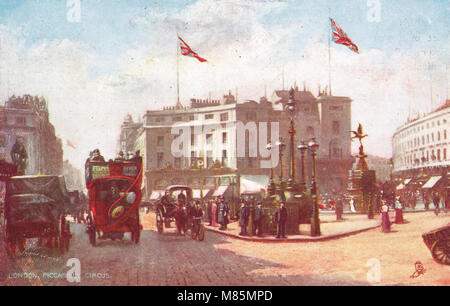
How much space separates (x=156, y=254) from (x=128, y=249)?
2.35 ft

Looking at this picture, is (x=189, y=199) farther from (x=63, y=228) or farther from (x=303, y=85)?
(x=303, y=85)

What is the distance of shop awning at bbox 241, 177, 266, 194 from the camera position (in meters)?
11.9

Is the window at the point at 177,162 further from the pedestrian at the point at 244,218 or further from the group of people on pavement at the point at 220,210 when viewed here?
the pedestrian at the point at 244,218

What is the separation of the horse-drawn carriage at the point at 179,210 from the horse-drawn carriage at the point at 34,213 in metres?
2.65

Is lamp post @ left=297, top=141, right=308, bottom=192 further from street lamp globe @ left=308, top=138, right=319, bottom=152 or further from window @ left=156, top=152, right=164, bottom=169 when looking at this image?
window @ left=156, top=152, right=164, bottom=169

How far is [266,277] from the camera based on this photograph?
9414mm

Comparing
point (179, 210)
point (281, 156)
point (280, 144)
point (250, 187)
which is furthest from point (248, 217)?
point (280, 144)

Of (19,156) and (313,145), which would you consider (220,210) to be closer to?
(313,145)

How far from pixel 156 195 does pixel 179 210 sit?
3.79 ft

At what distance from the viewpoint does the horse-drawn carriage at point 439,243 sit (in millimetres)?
9369

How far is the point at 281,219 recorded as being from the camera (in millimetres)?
11422

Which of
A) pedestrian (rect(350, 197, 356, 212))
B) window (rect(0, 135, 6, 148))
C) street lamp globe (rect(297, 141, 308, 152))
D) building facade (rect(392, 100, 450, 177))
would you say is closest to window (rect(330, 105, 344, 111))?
street lamp globe (rect(297, 141, 308, 152))

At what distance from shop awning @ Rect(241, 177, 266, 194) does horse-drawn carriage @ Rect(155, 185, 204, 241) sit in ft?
4.53
